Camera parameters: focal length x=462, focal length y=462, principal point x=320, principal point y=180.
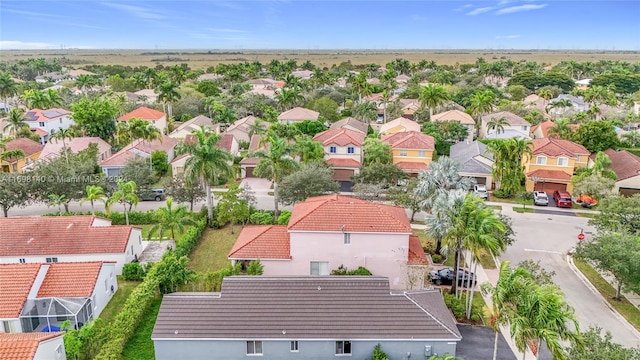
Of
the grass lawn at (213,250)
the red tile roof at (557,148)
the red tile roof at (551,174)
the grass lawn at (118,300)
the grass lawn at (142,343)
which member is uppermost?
the red tile roof at (557,148)

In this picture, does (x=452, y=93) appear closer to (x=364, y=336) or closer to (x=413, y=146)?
(x=413, y=146)

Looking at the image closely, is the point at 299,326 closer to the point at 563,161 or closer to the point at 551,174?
the point at 551,174

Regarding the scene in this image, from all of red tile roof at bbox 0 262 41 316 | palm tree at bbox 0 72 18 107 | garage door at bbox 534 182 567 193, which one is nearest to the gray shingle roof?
red tile roof at bbox 0 262 41 316

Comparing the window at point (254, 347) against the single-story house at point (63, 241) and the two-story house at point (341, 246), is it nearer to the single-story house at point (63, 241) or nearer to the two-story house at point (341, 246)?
the two-story house at point (341, 246)

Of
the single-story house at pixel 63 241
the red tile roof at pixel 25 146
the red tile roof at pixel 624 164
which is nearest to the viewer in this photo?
the single-story house at pixel 63 241

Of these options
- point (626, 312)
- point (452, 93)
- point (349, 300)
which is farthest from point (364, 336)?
point (452, 93)

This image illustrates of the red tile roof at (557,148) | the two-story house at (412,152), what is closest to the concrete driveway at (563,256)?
the red tile roof at (557,148)

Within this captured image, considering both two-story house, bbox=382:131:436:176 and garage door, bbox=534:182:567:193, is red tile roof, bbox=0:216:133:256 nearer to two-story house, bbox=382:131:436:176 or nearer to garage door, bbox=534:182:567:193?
two-story house, bbox=382:131:436:176
